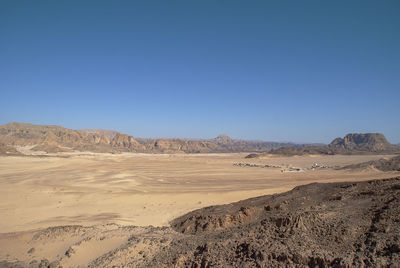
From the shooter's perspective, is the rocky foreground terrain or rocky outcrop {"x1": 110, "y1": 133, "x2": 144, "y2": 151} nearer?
the rocky foreground terrain

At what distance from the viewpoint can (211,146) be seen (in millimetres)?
132125

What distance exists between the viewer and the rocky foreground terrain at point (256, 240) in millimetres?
4496

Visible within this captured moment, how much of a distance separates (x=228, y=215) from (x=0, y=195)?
16828mm

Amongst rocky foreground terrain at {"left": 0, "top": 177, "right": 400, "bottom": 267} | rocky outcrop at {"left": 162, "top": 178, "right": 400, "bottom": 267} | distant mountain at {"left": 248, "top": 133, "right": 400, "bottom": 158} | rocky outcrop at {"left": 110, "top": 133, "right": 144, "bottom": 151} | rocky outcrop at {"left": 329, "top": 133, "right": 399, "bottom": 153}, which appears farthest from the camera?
rocky outcrop at {"left": 110, "top": 133, "right": 144, "bottom": 151}

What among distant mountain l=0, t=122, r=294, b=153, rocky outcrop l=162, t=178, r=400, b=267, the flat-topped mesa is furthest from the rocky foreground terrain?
the flat-topped mesa

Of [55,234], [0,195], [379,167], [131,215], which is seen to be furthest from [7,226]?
[379,167]

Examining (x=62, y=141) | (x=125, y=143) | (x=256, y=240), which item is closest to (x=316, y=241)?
(x=256, y=240)

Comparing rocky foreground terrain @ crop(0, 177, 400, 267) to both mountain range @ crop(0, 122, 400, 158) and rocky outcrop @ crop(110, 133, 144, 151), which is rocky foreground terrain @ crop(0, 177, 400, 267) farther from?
rocky outcrop @ crop(110, 133, 144, 151)

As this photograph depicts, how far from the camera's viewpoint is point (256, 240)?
212 inches

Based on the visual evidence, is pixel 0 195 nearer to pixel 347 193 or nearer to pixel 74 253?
pixel 74 253

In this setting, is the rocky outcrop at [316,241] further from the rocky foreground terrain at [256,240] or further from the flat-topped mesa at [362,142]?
the flat-topped mesa at [362,142]

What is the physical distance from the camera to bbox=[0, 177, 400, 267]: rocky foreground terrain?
4.50m

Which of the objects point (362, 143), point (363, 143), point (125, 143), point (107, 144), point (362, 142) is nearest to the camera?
point (363, 143)

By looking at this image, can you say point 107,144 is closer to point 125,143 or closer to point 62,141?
point 125,143
